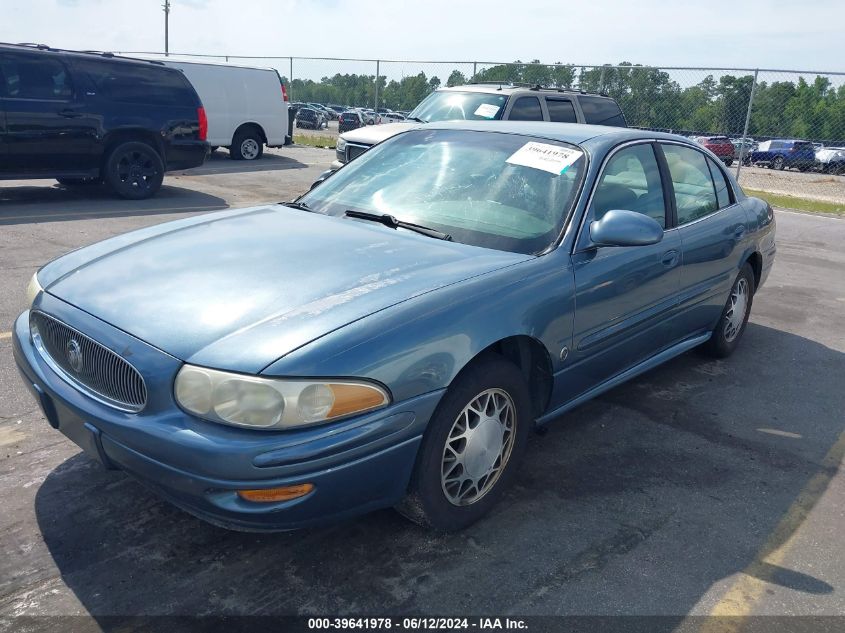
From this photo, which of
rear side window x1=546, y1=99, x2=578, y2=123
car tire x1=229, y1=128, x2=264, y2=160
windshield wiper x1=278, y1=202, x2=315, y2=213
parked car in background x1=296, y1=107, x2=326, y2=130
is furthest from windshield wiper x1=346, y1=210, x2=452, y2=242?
parked car in background x1=296, y1=107, x2=326, y2=130

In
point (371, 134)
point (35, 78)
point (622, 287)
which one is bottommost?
point (622, 287)

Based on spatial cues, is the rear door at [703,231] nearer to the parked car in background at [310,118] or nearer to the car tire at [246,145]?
the car tire at [246,145]

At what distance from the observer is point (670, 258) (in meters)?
4.08

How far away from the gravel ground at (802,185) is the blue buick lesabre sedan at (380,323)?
51.9ft

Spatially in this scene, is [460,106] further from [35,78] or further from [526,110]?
[35,78]

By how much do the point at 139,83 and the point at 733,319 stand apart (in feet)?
27.6

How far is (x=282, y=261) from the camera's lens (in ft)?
10.0

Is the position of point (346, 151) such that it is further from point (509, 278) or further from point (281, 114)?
point (509, 278)

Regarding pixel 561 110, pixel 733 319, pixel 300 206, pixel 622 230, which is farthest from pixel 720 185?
pixel 561 110

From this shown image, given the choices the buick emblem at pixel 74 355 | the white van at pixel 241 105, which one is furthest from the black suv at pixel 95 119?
the buick emblem at pixel 74 355

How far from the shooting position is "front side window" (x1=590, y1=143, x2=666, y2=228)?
12.2 ft

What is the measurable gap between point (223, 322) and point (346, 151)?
29.8ft

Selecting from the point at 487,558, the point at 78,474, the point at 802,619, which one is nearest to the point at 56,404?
the point at 78,474

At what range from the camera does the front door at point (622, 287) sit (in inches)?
136
